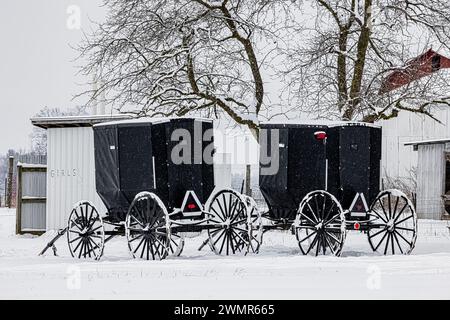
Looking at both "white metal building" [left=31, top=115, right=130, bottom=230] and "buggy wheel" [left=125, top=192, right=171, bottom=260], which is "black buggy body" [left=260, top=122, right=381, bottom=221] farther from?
"white metal building" [left=31, top=115, right=130, bottom=230]

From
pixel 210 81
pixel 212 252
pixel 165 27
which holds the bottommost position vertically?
pixel 212 252

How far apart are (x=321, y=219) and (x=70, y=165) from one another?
856cm

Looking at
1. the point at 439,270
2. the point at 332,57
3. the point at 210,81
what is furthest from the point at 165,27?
the point at 439,270

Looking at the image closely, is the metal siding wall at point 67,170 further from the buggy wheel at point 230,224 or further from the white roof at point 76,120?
the buggy wheel at point 230,224

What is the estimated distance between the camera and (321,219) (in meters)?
12.3

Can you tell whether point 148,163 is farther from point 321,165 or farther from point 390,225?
point 390,225

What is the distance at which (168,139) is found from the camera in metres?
12.2

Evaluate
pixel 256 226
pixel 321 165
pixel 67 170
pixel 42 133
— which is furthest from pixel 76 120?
pixel 42 133

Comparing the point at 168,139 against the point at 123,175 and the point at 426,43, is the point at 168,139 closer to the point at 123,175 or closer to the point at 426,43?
the point at 123,175

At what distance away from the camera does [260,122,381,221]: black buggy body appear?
12695 mm

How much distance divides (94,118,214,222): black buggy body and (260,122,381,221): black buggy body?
133 centimetres

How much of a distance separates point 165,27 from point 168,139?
7.25 m

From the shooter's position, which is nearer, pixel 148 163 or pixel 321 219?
pixel 148 163

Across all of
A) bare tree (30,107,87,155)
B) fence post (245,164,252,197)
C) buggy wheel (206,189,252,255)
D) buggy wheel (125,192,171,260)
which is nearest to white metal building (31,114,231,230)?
fence post (245,164,252,197)
